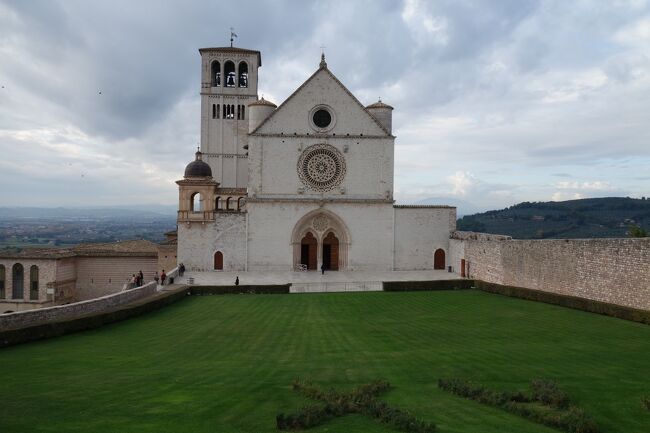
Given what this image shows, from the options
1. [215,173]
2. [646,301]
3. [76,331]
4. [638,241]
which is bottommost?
[76,331]

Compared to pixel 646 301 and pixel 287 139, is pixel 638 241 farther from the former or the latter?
pixel 287 139

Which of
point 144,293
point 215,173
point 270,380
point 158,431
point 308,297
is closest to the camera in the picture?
point 158,431

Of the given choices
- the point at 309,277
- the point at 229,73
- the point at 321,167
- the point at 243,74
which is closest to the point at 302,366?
the point at 309,277

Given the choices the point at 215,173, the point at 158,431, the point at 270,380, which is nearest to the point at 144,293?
the point at 270,380

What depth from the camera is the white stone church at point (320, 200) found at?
38719 millimetres

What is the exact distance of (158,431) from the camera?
772cm

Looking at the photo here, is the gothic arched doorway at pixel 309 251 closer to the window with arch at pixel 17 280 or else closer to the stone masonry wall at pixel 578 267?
the stone masonry wall at pixel 578 267

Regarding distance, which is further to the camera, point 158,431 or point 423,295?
point 423,295

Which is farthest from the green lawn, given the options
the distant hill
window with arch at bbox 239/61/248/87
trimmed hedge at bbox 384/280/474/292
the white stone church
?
the distant hill

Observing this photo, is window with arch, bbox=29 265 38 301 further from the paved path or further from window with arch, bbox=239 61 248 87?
window with arch, bbox=239 61 248 87

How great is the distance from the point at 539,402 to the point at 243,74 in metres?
48.1

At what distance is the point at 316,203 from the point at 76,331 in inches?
914

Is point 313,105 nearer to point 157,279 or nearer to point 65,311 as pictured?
point 157,279

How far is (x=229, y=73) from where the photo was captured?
52.0 m
